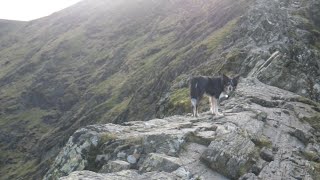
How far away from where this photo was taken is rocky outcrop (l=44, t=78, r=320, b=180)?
24.0m

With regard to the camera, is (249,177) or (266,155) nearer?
(249,177)

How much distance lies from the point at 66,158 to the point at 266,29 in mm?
46176

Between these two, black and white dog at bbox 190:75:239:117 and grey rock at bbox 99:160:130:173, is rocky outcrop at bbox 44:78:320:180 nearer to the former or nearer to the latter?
grey rock at bbox 99:160:130:173

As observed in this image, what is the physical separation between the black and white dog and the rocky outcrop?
1.51 metres

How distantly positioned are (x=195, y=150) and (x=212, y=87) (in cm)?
820

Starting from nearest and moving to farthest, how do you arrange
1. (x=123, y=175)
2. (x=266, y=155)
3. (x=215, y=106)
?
(x=123, y=175)
(x=266, y=155)
(x=215, y=106)

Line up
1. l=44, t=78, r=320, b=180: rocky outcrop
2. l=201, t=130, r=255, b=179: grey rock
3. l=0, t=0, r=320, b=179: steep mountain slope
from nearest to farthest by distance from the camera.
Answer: l=44, t=78, r=320, b=180: rocky outcrop < l=201, t=130, r=255, b=179: grey rock < l=0, t=0, r=320, b=179: steep mountain slope

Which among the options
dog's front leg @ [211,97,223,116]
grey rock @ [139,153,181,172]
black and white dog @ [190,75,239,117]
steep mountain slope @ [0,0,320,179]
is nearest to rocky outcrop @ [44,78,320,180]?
grey rock @ [139,153,181,172]

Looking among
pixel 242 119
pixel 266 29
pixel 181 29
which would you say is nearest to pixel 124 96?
pixel 181 29

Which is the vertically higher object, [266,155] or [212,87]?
[212,87]

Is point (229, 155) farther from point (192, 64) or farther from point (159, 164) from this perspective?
point (192, 64)

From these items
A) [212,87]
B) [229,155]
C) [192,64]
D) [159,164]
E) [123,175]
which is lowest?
[192,64]

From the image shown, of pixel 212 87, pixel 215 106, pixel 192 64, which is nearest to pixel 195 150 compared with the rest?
Answer: pixel 215 106

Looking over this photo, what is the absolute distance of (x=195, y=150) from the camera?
86.4 ft
